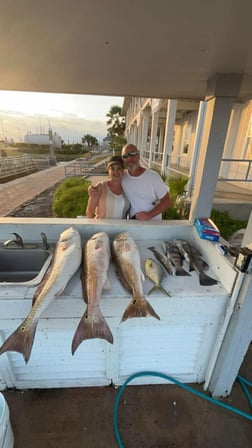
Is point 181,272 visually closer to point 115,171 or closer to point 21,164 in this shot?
point 115,171

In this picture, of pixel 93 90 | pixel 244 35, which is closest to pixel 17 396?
pixel 244 35

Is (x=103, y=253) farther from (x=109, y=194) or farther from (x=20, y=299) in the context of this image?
(x=109, y=194)

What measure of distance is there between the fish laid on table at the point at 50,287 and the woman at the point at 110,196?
44cm

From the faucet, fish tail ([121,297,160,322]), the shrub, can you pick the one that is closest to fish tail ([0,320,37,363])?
fish tail ([121,297,160,322])

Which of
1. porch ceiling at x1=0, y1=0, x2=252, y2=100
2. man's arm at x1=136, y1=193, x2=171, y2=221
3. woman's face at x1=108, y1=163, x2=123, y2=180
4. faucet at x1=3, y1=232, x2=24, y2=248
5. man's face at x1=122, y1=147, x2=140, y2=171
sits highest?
porch ceiling at x1=0, y1=0, x2=252, y2=100

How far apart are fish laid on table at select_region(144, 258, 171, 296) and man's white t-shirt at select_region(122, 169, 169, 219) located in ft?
2.58

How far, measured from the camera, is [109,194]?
2094 mm

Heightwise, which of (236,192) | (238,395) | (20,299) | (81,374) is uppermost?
(20,299)

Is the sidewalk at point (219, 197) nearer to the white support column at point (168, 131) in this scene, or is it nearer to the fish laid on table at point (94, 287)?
the white support column at point (168, 131)

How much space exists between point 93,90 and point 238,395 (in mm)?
3497

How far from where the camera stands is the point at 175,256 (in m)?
1.65

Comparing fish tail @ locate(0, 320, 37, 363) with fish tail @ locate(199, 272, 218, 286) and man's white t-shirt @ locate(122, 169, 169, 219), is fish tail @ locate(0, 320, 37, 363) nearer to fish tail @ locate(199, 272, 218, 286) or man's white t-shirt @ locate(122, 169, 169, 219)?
fish tail @ locate(199, 272, 218, 286)

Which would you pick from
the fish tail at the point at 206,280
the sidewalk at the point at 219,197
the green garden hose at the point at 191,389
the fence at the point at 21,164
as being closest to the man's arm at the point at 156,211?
the fish tail at the point at 206,280

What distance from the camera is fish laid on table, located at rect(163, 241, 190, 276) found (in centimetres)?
154
